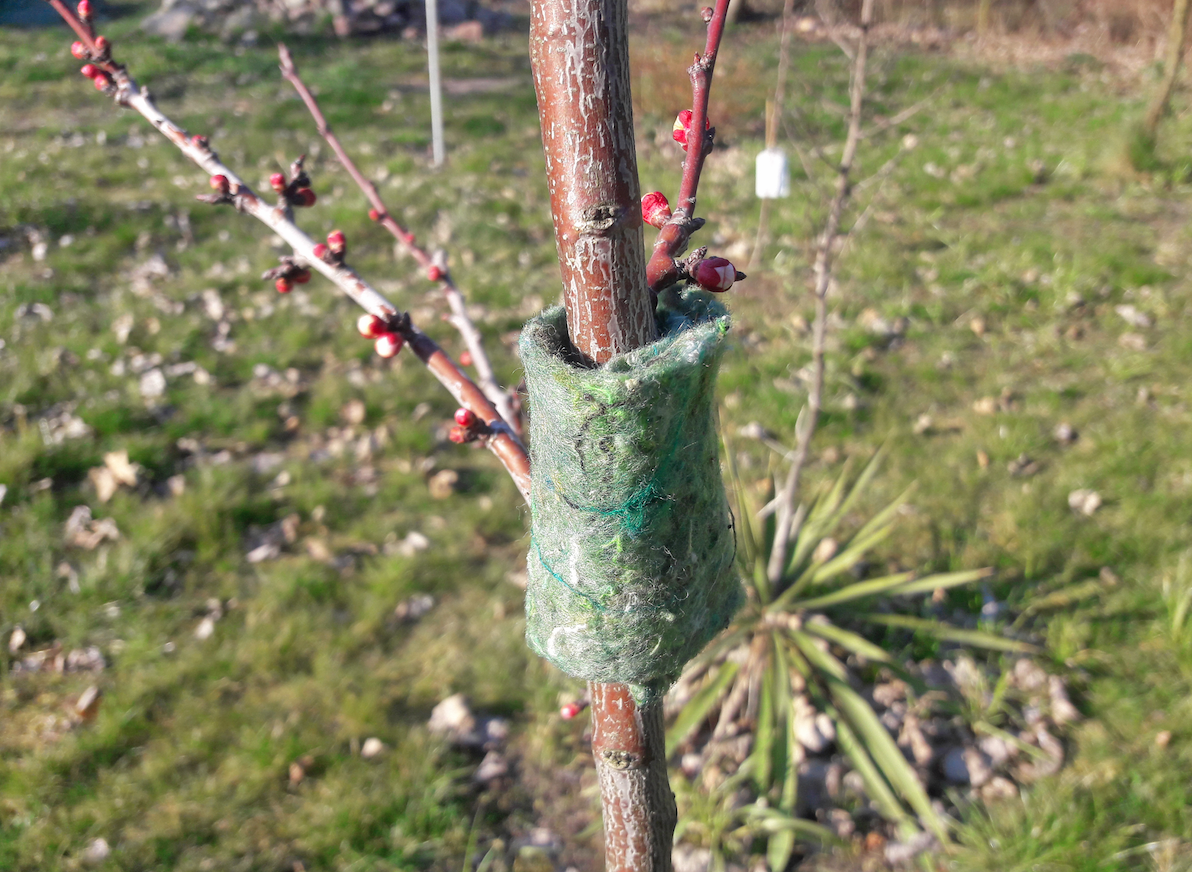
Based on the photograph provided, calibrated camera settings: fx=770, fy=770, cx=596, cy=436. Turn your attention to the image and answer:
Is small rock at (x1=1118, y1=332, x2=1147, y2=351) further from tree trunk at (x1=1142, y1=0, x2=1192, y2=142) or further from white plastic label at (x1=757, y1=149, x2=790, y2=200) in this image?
tree trunk at (x1=1142, y1=0, x2=1192, y2=142)

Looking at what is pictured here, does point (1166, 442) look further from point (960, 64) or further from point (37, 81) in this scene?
point (37, 81)

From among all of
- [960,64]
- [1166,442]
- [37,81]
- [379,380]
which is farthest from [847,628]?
[37,81]

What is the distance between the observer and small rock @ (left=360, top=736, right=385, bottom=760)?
2391mm

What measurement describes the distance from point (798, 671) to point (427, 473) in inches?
72.8

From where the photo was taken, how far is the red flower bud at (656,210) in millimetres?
914

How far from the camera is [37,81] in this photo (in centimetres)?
802

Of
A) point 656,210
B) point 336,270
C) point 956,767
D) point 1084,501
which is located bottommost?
point 956,767

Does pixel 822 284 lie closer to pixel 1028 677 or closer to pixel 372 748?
pixel 1028 677

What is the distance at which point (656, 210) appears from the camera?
939 mm

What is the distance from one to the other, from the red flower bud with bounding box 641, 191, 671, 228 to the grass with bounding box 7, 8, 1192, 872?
183 centimetres

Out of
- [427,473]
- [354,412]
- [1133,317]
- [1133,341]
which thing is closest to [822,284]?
[427,473]

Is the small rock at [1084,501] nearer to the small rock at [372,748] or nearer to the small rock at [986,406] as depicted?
the small rock at [986,406]

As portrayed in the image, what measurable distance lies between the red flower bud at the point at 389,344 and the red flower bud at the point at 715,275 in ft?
1.60

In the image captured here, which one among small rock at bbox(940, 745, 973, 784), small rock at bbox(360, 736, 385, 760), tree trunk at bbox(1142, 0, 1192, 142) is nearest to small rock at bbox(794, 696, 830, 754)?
small rock at bbox(940, 745, 973, 784)
